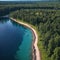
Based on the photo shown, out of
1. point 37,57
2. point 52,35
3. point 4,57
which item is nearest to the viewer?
point 37,57

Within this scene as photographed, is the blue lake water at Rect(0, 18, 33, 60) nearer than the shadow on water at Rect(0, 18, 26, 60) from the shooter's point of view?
Yes

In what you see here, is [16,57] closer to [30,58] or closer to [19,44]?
[30,58]

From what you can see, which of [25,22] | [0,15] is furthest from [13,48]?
[0,15]

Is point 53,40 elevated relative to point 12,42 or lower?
elevated

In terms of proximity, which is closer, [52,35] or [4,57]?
[4,57]

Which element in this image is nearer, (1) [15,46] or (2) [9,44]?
(1) [15,46]

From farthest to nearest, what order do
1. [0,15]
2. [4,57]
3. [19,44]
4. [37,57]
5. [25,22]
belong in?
[0,15], [25,22], [19,44], [4,57], [37,57]

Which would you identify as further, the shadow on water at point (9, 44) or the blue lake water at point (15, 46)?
the shadow on water at point (9, 44)

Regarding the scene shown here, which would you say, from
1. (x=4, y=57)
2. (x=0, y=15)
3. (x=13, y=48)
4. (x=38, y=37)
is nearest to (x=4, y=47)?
(x=13, y=48)

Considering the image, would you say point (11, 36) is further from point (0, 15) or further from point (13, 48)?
point (0, 15)
